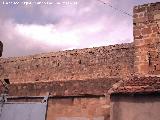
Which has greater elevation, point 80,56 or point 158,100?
point 80,56

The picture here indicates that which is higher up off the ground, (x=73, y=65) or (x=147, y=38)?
(x=147, y=38)

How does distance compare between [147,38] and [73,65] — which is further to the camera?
[73,65]

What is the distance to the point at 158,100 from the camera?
7707 millimetres

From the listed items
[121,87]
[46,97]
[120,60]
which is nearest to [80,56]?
[120,60]

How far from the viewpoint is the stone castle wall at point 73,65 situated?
16094mm

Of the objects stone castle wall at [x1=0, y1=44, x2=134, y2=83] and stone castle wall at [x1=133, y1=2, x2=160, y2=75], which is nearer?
stone castle wall at [x1=133, y1=2, x2=160, y2=75]

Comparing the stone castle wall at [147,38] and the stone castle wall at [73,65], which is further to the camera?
the stone castle wall at [73,65]

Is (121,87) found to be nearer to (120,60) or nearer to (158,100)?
(158,100)

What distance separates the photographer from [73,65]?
1791 centimetres

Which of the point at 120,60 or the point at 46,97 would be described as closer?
the point at 46,97

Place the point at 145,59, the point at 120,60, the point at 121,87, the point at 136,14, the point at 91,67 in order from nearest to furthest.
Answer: the point at 121,87, the point at 145,59, the point at 136,14, the point at 120,60, the point at 91,67

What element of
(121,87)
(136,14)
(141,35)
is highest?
(136,14)

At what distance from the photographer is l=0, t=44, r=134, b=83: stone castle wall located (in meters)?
16.1

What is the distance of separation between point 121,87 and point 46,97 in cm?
357
